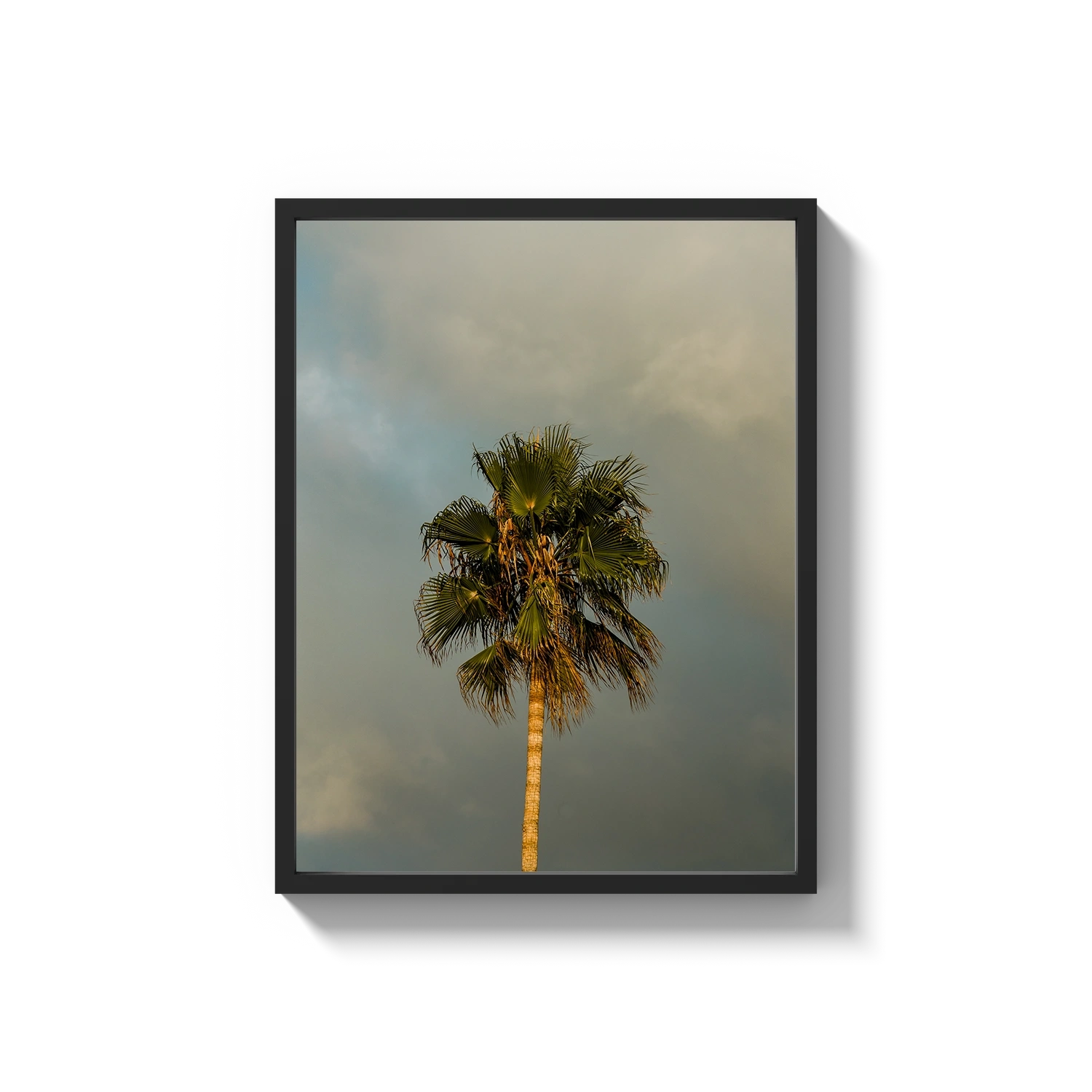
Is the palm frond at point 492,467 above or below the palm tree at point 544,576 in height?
above

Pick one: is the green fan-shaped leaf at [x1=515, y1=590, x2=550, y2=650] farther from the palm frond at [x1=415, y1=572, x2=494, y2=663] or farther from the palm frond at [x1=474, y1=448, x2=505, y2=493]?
the palm frond at [x1=474, y1=448, x2=505, y2=493]

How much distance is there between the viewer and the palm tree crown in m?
7.30

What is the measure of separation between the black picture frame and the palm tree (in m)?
2.38

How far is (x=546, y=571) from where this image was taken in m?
7.29

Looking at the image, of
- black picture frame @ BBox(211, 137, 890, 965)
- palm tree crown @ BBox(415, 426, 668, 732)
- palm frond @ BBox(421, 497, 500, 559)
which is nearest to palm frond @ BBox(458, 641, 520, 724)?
palm tree crown @ BBox(415, 426, 668, 732)

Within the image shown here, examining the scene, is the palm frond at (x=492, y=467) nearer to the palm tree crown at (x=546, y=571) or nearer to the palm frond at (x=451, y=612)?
the palm tree crown at (x=546, y=571)

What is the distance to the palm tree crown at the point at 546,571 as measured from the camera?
24.0 feet
